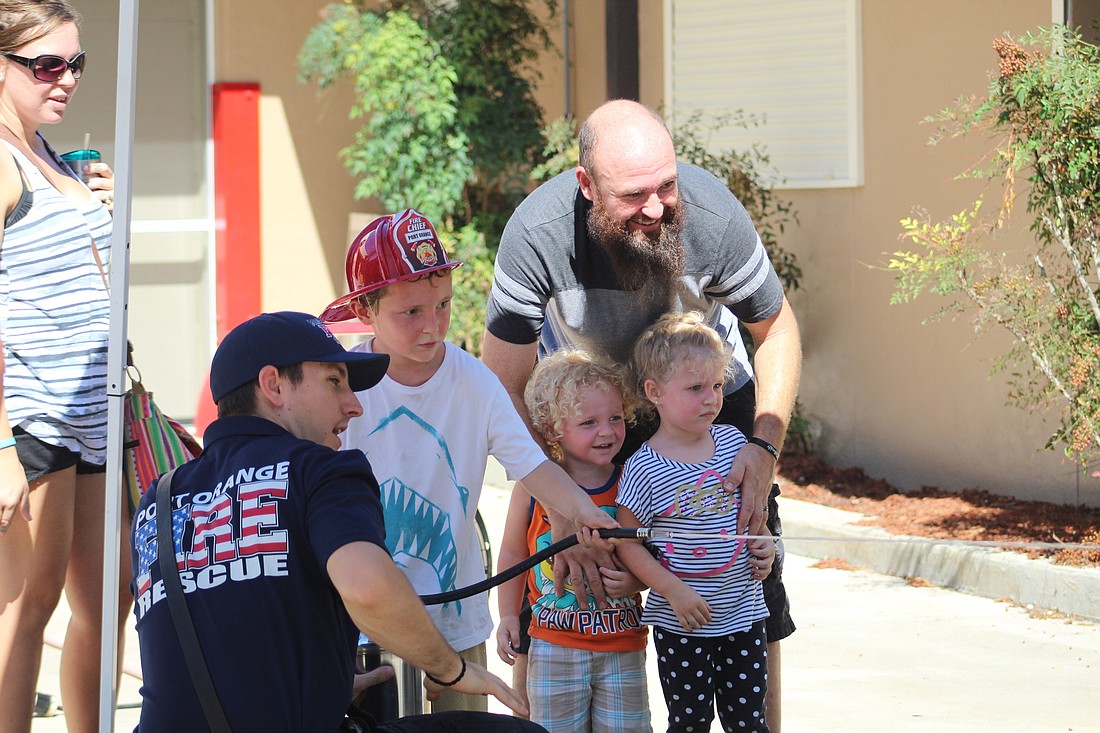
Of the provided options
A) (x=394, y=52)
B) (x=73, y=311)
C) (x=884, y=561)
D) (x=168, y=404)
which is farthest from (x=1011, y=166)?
(x=168, y=404)

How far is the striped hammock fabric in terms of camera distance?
3555 millimetres

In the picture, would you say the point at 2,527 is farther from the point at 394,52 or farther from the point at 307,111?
the point at 307,111

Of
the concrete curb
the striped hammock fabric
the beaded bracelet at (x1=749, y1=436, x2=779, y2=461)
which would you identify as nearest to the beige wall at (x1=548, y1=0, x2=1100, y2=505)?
the concrete curb

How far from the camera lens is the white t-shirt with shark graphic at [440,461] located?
10.6 ft

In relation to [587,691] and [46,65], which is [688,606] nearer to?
[587,691]

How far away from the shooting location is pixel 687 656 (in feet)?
11.1

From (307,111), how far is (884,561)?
6366 mm

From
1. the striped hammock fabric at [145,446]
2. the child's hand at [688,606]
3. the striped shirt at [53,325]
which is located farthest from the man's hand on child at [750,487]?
the striped shirt at [53,325]

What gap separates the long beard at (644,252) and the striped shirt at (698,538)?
18.9 inches

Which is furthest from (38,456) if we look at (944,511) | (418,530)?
(944,511)

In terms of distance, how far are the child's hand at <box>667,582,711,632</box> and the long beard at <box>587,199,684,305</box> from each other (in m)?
0.80

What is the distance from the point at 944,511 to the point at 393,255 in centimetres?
490

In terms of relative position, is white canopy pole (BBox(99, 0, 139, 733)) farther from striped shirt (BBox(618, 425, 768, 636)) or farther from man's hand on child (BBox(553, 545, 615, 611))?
striped shirt (BBox(618, 425, 768, 636))

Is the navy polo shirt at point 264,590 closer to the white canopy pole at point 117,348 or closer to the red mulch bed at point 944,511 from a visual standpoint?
the white canopy pole at point 117,348
